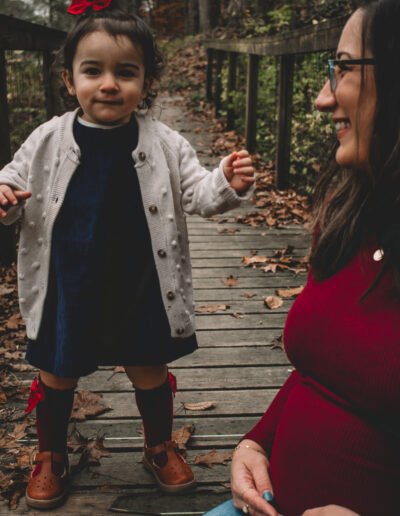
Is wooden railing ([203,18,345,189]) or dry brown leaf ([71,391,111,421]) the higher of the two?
wooden railing ([203,18,345,189])

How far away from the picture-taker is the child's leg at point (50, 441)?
259cm

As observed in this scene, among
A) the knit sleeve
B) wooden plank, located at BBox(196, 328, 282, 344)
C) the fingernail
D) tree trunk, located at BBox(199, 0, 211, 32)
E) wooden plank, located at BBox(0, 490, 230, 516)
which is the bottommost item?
wooden plank, located at BBox(0, 490, 230, 516)

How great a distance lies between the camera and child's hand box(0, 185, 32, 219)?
2.29 meters

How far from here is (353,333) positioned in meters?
1.43

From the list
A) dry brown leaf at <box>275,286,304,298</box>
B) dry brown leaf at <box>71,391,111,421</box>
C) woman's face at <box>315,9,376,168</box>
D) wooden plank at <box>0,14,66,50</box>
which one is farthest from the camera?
wooden plank at <box>0,14,66,50</box>

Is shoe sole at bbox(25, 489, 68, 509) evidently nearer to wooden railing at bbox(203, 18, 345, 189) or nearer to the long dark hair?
the long dark hair

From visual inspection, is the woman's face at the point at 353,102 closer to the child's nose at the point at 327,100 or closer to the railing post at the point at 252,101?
the child's nose at the point at 327,100

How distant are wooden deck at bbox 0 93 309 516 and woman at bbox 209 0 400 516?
3.46ft

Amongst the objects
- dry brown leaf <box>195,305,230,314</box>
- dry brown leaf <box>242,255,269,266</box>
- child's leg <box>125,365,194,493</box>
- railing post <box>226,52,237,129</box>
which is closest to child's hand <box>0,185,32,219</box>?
child's leg <box>125,365,194,493</box>

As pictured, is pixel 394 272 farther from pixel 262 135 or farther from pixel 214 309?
pixel 262 135

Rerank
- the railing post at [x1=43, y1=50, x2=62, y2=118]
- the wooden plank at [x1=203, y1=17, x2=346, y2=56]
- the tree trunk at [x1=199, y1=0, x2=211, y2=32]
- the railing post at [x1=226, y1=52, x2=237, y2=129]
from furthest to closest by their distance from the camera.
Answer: the tree trunk at [x1=199, y1=0, x2=211, y2=32] → the railing post at [x1=226, y1=52, x2=237, y2=129] → the railing post at [x1=43, y1=50, x2=62, y2=118] → the wooden plank at [x1=203, y1=17, x2=346, y2=56]

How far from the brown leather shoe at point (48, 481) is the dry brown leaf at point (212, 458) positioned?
22.8 inches

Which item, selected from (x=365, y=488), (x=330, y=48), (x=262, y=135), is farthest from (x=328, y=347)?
(x=262, y=135)

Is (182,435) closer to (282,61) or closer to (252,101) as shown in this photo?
(282,61)
